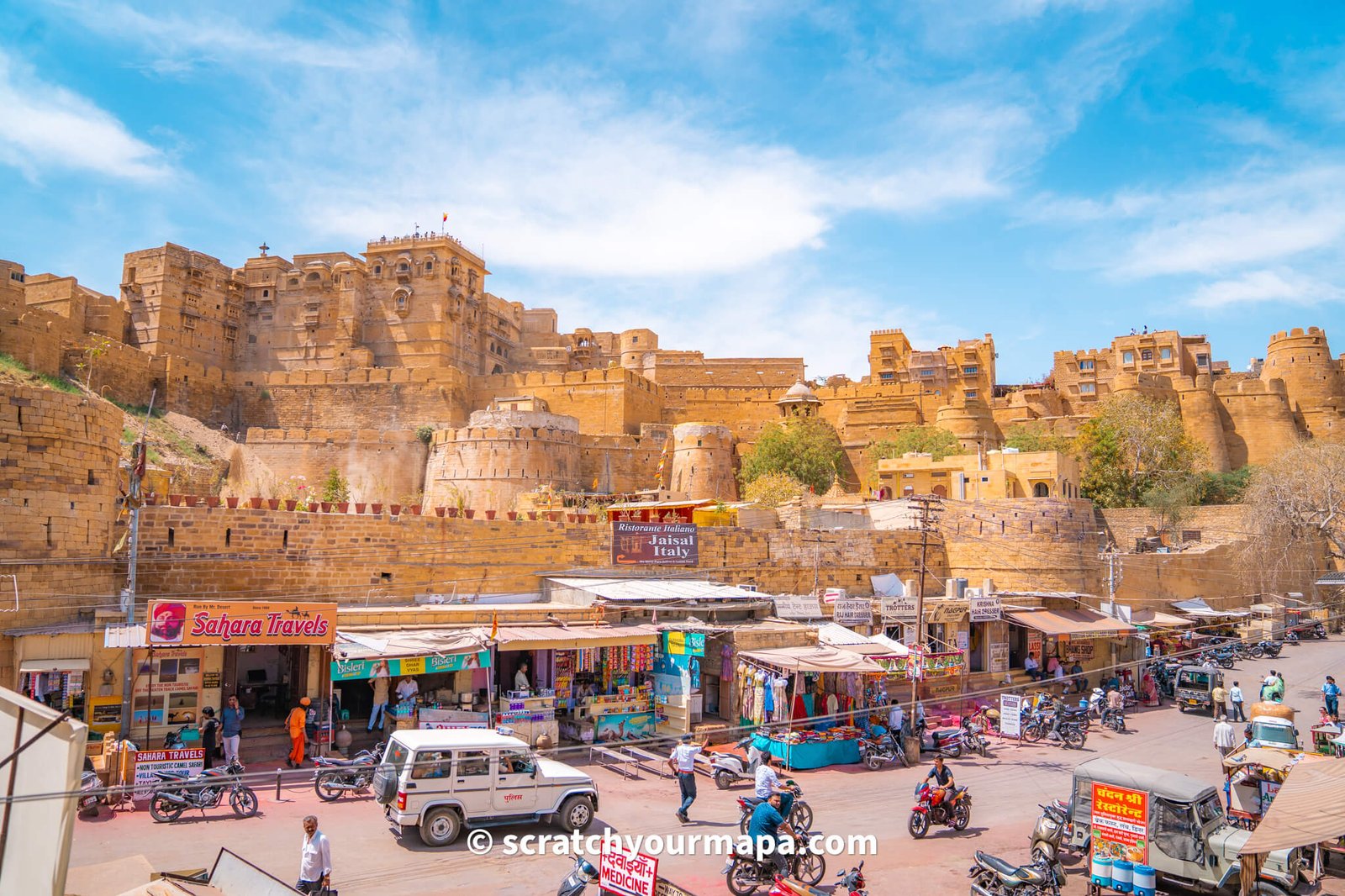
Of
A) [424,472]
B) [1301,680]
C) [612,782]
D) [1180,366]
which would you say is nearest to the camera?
[612,782]

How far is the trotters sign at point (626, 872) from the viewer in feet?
20.6

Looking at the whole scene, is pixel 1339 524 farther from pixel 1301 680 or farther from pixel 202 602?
pixel 202 602

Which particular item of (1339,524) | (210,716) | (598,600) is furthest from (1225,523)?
(210,716)

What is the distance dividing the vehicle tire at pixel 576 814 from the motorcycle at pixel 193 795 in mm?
3148

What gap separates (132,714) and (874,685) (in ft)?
37.1

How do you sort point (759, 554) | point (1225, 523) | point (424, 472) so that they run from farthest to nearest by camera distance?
point (424, 472), point (1225, 523), point (759, 554)

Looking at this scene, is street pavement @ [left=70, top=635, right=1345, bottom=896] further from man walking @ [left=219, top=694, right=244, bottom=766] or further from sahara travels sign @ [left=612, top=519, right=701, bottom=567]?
sahara travels sign @ [left=612, top=519, right=701, bottom=567]

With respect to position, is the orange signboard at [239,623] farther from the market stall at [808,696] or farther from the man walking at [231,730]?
the market stall at [808,696]

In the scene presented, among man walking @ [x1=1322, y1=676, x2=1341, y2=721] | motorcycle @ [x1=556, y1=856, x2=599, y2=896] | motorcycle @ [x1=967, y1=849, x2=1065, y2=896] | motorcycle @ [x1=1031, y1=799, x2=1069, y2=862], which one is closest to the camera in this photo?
motorcycle @ [x1=556, y1=856, x2=599, y2=896]

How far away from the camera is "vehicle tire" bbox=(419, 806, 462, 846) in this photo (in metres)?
8.85

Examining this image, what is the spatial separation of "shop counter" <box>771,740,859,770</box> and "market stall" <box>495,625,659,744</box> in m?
2.39

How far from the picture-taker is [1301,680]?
22.3 meters

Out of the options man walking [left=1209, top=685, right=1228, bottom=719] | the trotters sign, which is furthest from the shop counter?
man walking [left=1209, top=685, right=1228, bottom=719]

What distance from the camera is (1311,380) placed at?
49219 mm
